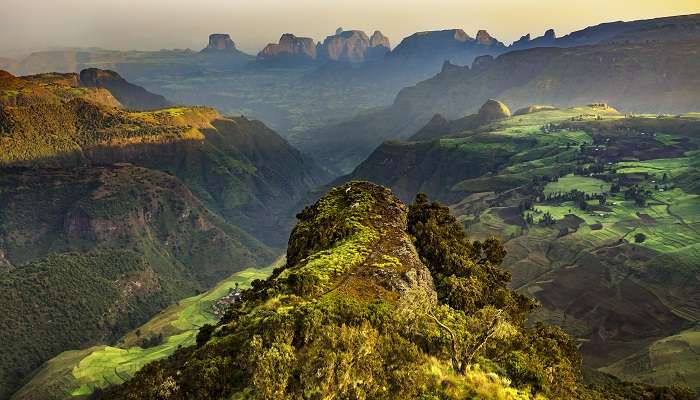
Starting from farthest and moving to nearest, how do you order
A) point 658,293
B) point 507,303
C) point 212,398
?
point 658,293, point 507,303, point 212,398

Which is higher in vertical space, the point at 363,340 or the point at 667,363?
the point at 363,340

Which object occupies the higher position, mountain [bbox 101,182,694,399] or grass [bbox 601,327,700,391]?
mountain [bbox 101,182,694,399]

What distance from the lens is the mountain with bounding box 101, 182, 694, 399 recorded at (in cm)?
2350

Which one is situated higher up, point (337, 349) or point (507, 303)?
point (337, 349)

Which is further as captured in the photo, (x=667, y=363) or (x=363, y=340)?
(x=667, y=363)

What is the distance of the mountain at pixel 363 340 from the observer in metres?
23.5

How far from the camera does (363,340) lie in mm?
25422

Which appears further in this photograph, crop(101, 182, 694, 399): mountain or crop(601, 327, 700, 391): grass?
crop(601, 327, 700, 391): grass

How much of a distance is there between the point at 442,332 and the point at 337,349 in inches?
337

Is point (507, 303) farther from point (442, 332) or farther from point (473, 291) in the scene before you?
point (442, 332)

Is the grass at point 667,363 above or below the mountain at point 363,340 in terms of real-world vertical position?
below

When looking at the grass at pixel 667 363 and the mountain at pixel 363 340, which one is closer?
the mountain at pixel 363 340

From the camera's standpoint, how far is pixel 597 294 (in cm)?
18075

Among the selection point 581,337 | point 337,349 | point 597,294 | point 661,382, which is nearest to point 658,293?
point 597,294
